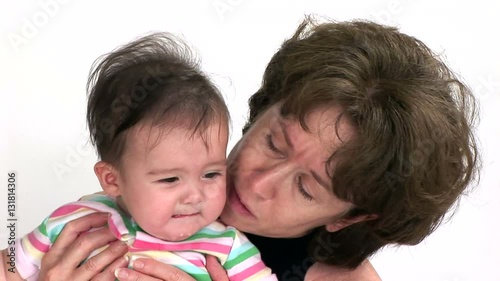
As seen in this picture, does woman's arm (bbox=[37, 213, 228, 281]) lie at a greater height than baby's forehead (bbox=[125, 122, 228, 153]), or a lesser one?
lesser

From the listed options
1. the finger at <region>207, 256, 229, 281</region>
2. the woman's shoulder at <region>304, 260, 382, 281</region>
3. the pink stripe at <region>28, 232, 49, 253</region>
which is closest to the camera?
the finger at <region>207, 256, 229, 281</region>

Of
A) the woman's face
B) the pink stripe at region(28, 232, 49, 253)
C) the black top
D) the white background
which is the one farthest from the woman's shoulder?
the white background

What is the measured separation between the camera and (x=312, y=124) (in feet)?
4.65

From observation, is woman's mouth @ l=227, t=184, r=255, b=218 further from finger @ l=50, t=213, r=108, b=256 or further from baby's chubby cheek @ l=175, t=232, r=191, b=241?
finger @ l=50, t=213, r=108, b=256

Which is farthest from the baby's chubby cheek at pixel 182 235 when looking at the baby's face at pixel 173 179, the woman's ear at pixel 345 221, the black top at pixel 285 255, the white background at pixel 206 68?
the white background at pixel 206 68

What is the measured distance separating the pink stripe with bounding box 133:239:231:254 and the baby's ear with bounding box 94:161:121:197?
0.09 m

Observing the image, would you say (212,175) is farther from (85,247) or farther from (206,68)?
(206,68)

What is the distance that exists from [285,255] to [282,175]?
0.21 meters

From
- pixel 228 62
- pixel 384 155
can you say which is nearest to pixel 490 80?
pixel 228 62

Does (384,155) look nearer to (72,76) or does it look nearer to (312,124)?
(312,124)

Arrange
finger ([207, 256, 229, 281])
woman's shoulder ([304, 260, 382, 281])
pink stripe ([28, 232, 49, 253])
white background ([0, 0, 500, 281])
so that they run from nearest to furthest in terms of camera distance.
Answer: finger ([207, 256, 229, 281]) → pink stripe ([28, 232, 49, 253]) → woman's shoulder ([304, 260, 382, 281]) → white background ([0, 0, 500, 281])

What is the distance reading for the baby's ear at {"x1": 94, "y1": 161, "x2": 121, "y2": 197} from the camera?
4.45 feet

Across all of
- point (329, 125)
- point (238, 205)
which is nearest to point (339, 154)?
point (329, 125)

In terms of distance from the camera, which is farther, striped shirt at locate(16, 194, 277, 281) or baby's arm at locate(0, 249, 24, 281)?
baby's arm at locate(0, 249, 24, 281)
